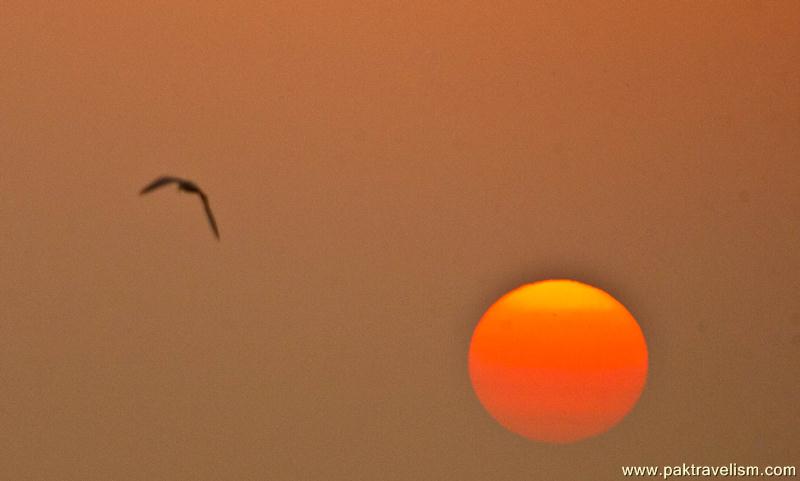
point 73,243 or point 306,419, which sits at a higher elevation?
point 73,243

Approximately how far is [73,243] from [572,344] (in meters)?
2.13

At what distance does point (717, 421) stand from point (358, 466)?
143 centimetres

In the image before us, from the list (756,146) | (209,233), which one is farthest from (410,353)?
(756,146)

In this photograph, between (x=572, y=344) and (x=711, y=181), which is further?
(x=711, y=181)

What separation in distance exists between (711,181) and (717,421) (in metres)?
0.95

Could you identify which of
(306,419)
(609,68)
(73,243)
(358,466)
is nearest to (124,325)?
(73,243)

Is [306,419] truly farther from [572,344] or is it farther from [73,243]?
[572,344]

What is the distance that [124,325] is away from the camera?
4309mm

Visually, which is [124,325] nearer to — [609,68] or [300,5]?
[300,5]

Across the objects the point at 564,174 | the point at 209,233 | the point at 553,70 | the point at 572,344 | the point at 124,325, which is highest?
the point at 553,70

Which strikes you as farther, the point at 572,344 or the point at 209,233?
the point at 209,233

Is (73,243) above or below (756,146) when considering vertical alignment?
below

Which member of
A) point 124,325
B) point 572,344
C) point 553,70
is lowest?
point 572,344

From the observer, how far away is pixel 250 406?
433 cm
